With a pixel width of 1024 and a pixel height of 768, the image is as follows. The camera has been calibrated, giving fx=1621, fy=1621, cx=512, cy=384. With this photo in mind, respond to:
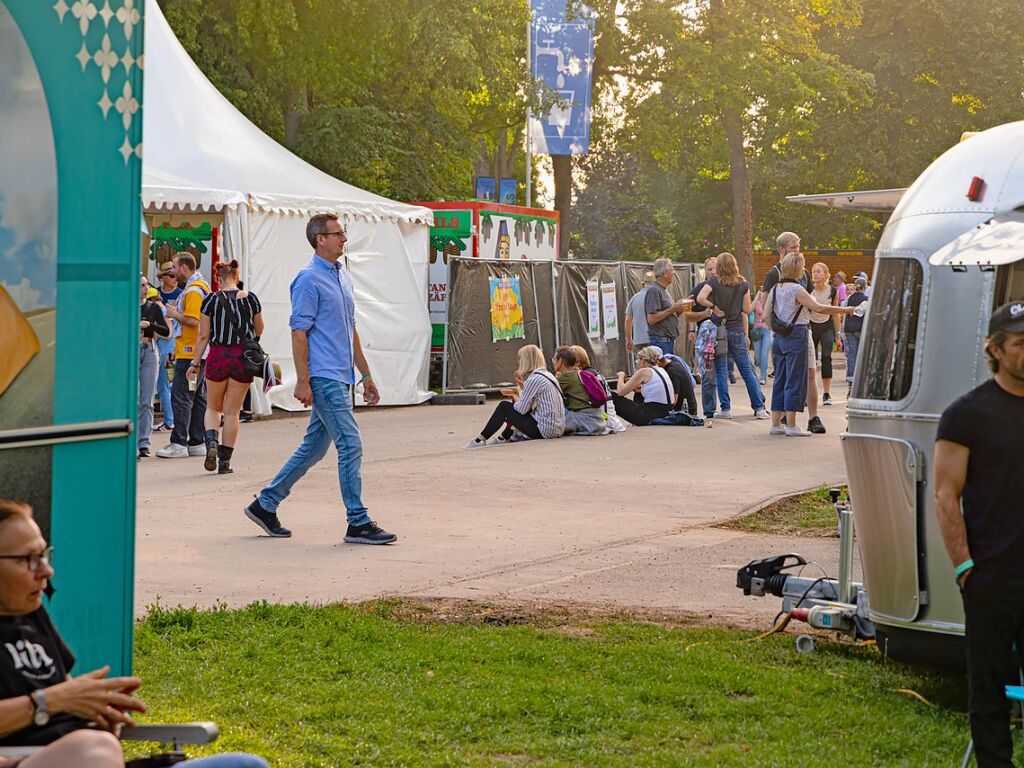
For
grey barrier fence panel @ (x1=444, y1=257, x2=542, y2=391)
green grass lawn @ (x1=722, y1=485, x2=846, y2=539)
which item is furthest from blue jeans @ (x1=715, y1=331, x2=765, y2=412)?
green grass lawn @ (x1=722, y1=485, x2=846, y2=539)

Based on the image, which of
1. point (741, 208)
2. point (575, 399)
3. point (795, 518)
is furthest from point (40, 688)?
point (741, 208)

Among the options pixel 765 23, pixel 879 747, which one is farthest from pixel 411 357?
pixel 765 23

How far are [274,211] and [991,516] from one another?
46.7 ft

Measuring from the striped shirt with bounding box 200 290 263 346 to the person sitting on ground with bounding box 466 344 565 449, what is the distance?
3.07 m

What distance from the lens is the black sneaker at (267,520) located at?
9984 millimetres

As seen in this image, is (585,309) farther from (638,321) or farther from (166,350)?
(166,350)

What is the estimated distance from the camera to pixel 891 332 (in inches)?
251

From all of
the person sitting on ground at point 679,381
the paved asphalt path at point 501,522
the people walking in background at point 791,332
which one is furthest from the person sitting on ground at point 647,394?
the people walking in background at point 791,332

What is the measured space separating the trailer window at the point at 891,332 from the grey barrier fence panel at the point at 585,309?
16894 mm

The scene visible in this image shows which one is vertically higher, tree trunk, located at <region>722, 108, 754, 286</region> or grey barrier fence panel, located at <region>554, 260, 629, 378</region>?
tree trunk, located at <region>722, 108, 754, 286</region>

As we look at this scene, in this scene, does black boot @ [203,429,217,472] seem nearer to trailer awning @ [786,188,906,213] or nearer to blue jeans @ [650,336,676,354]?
trailer awning @ [786,188,906,213]

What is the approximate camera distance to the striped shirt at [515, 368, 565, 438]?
15.7 metres

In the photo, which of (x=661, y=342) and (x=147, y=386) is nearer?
(x=147, y=386)

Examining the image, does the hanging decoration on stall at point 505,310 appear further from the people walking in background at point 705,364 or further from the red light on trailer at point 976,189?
the red light on trailer at point 976,189
